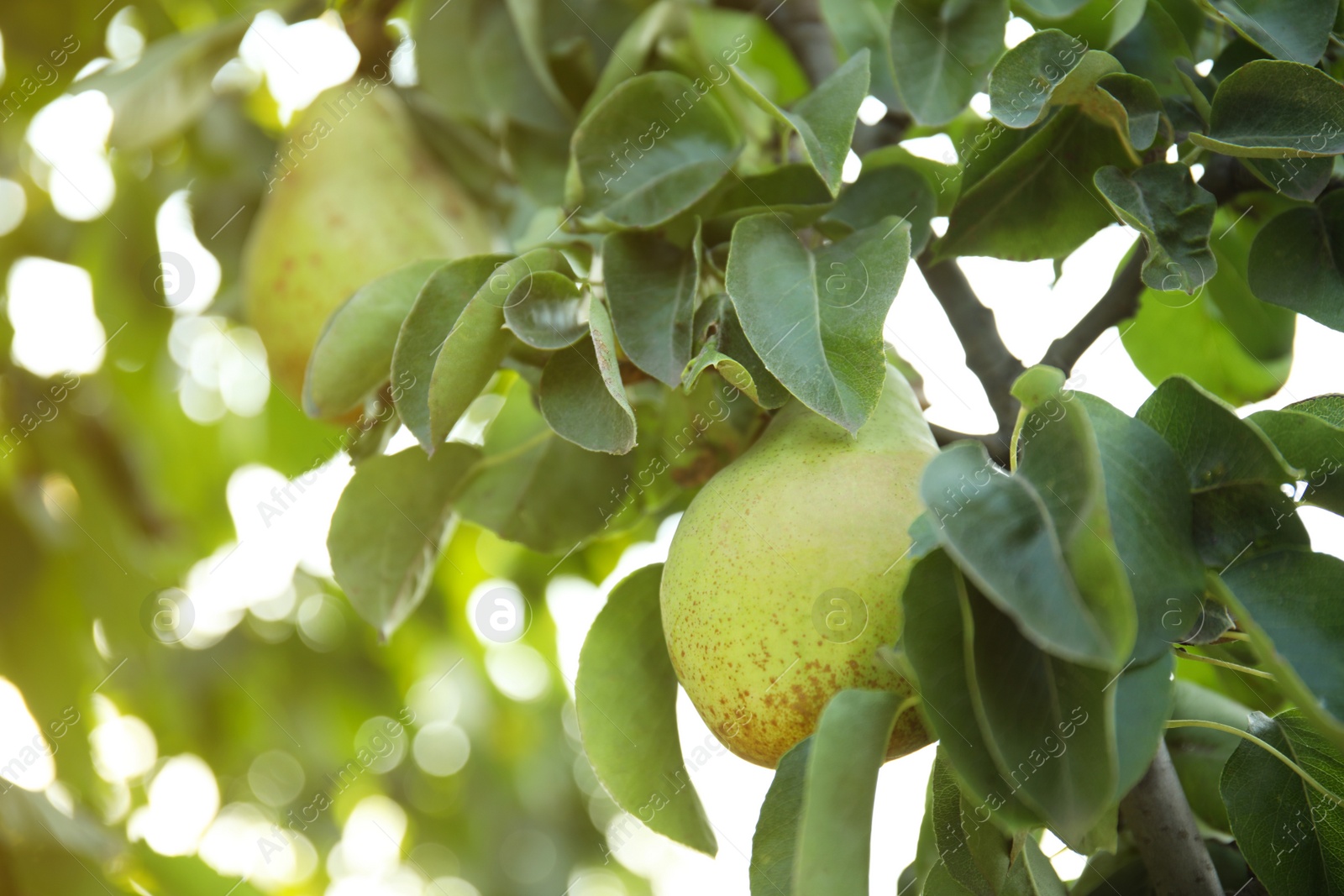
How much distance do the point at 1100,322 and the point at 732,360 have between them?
0.23 meters

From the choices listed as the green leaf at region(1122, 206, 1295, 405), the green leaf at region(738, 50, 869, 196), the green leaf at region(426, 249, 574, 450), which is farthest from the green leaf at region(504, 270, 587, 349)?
the green leaf at region(1122, 206, 1295, 405)

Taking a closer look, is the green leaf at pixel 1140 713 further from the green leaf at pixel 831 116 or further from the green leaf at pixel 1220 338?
the green leaf at pixel 1220 338

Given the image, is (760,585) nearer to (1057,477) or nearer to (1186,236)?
(1057,477)

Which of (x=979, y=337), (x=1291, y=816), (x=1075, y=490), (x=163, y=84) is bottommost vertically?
(x=1291, y=816)

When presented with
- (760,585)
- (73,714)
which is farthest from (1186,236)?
(73,714)

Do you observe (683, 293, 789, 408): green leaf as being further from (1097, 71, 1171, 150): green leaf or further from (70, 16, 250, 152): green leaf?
(70, 16, 250, 152): green leaf

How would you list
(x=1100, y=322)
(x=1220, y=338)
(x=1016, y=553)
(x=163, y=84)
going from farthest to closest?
(x=163, y=84) < (x=1220, y=338) < (x=1100, y=322) < (x=1016, y=553)

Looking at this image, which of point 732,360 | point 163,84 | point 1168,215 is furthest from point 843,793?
point 163,84

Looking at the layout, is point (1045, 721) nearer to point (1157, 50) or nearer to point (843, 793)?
point (843, 793)

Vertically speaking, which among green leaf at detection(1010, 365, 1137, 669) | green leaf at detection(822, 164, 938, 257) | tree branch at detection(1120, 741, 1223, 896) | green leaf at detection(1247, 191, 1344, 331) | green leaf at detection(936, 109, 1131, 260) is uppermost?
green leaf at detection(1010, 365, 1137, 669)

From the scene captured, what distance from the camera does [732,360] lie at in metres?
0.38

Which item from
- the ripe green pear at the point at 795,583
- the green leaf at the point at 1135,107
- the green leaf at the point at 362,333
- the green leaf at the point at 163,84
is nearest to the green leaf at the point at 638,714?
the ripe green pear at the point at 795,583

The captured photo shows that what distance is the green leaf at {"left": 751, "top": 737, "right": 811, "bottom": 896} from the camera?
0.35 metres

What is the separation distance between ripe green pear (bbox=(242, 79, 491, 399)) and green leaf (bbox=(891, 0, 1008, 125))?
0.31 metres
